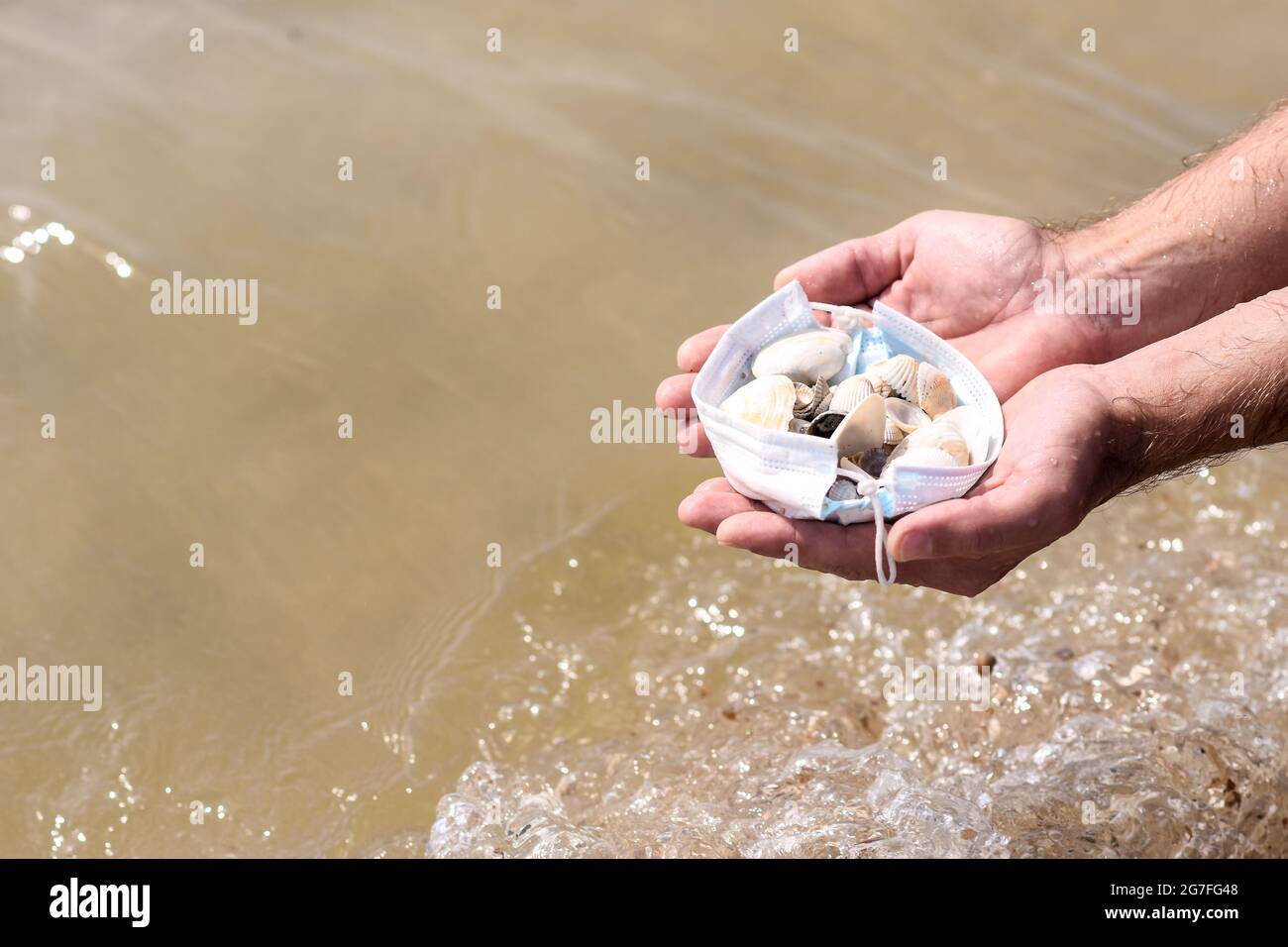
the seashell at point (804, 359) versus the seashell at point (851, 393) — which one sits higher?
the seashell at point (804, 359)

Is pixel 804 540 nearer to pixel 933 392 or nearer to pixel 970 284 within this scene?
pixel 933 392

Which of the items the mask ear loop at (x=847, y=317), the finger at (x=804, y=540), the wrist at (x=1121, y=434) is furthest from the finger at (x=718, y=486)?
the wrist at (x=1121, y=434)

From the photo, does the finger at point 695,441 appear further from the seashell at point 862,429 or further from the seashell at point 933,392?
the seashell at point 933,392

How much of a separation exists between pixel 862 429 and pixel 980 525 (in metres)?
0.38

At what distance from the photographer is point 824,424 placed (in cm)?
272

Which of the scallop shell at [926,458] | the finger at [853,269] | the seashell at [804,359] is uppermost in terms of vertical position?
the finger at [853,269]

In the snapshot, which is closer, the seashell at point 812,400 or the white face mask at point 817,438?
the white face mask at point 817,438

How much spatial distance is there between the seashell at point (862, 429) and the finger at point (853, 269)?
611 mm

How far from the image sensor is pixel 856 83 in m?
5.05

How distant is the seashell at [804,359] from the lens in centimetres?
290

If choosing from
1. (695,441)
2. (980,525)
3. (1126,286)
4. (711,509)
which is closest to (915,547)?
(980,525)

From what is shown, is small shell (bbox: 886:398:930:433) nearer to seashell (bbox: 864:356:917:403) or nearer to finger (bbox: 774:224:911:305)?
seashell (bbox: 864:356:917:403)
